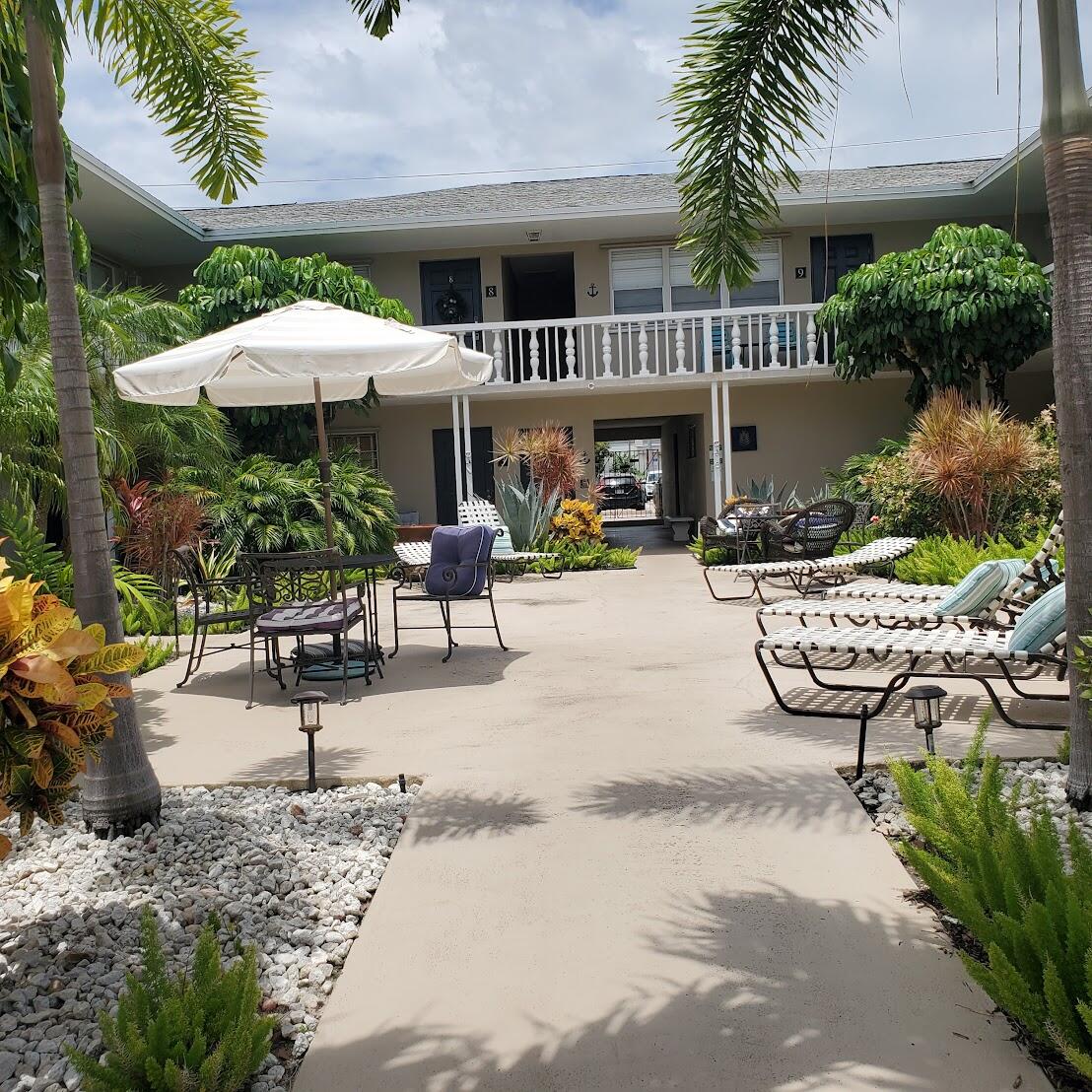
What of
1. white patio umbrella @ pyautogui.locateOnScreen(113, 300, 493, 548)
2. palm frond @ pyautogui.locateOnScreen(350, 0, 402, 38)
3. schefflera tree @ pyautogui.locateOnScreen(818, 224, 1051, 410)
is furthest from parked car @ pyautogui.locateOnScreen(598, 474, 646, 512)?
palm frond @ pyautogui.locateOnScreen(350, 0, 402, 38)

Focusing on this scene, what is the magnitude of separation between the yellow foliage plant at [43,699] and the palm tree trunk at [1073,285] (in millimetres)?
2926

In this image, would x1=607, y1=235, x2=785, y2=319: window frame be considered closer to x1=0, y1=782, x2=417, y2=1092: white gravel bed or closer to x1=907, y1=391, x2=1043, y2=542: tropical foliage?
x1=907, y1=391, x2=1043, y2=542: tropical foliage

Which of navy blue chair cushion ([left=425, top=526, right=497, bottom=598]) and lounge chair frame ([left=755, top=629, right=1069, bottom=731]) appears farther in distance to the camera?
navy blue chair cushion ([left=425, top=526, right=497, bottom=598])

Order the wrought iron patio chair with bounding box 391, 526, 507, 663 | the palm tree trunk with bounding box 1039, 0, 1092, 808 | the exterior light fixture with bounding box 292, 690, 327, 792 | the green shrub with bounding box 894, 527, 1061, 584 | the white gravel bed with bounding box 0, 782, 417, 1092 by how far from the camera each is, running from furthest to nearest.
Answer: the green shrub with bounding box 894, 527, 1061, 584 → the wrought iron patio chair with bounding box 391, 526, 507, 663 → the exterior light fixture with bounding box 292, 690, 327, 792 → the palm tree trunk with bounding box 1039, 0, 1092, 808 → the white gravel bed with bounding box 0, 782, 417, 1092

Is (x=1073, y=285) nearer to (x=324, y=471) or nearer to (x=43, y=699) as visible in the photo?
(x=43, y=699)

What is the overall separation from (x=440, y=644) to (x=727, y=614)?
2.53 meters

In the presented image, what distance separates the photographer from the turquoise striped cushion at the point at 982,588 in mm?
5371

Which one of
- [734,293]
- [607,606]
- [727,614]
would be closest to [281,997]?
[727,614]

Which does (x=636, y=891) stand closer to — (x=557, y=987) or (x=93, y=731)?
(x=557, y=987)

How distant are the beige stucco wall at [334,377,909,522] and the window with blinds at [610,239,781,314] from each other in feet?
4.91

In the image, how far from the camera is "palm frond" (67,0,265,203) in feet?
15.9

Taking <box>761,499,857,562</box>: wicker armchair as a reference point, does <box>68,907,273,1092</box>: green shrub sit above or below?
below

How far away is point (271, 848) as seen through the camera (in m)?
3.44

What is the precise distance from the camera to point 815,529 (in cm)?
985
